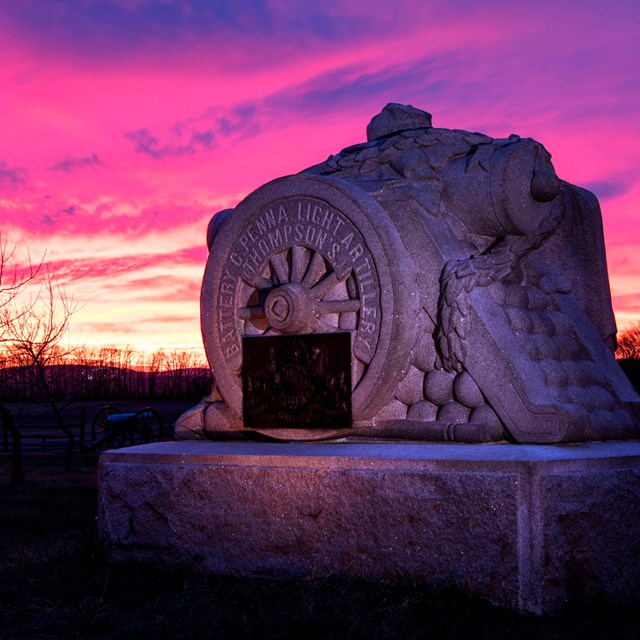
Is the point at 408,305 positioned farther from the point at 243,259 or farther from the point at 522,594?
the point at 522,594

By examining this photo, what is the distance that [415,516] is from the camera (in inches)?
217

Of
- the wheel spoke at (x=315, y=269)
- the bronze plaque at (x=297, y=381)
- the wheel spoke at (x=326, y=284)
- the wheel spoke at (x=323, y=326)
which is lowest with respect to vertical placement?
the bronze plaque at (x=297, y=381)

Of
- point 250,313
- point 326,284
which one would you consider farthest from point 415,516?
point 250,313

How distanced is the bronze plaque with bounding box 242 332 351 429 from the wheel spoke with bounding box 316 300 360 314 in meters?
0.16

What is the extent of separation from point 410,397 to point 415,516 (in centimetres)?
94

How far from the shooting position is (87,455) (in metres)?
20.4

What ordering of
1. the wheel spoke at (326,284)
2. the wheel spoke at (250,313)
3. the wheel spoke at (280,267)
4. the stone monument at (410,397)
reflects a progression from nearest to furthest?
the stone monument at (410,397) < the wheel spoke at (326,284) < the wheel spoke at (280,267) < the wheel spoke at (250,313)

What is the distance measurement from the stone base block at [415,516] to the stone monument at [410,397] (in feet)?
0.04

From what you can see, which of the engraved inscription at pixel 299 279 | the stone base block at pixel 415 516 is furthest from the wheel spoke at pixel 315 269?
the stone base block at pixel 415 516

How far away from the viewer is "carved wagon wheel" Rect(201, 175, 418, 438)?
6.15 metres

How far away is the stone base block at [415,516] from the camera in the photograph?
17.1 ft

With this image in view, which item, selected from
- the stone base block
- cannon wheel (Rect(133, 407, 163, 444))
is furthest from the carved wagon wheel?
cannon wheel (Rect(133, 407, 163, 444))

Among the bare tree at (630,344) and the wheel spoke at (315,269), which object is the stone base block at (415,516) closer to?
the wheel spoke at (315,269)

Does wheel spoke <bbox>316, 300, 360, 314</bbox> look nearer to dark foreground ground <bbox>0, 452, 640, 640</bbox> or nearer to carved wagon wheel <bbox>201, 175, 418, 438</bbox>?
carved wagon wheel <bbox>201, 175, 418, 438</bbox>
